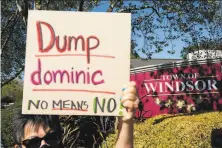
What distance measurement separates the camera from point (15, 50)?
23.9m

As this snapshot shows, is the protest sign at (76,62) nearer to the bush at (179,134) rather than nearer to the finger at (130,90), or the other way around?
the finger at (130,90)

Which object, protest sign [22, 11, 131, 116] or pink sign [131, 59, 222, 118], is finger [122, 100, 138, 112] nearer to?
protest sign [22, 11, 131, 116]

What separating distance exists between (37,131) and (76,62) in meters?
0.48

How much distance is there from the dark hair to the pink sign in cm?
1216

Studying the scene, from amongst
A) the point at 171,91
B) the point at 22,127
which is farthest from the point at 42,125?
the point at 171,91

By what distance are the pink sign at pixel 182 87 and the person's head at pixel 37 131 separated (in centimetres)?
1217

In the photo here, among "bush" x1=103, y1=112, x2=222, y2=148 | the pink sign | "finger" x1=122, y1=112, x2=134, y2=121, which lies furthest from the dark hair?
the pink sign

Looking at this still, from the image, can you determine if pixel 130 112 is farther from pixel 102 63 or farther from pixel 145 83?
pixel 145 83

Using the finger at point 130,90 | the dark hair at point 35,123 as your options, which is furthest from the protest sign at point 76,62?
the finger at point 130,90

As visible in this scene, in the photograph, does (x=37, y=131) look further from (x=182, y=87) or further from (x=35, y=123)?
(x=182, y=87)

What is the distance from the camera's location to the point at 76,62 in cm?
284

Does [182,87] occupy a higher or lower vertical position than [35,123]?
higher

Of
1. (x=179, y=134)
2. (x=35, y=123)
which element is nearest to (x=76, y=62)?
(x=35, y=123)

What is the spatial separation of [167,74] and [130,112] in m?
14.5
